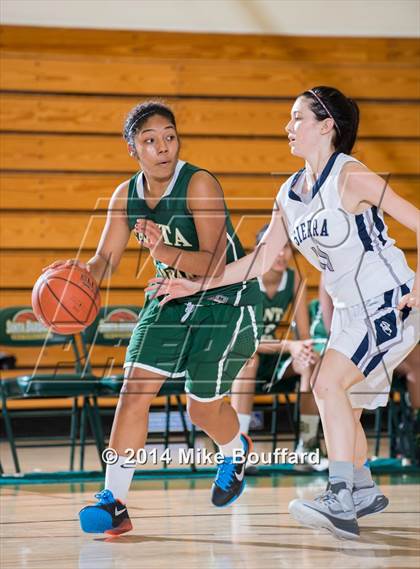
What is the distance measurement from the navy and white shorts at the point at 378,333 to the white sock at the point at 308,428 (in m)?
2.17

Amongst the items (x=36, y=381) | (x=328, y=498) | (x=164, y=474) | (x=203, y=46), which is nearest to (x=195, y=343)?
(x=328, y=498)

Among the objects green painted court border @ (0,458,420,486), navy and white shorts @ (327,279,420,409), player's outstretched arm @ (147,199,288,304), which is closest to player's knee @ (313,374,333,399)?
navy and white shorts @ (327,279,420,409)

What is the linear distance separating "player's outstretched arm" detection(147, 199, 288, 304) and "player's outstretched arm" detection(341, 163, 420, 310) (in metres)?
0.36

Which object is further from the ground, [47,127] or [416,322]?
[47,127]

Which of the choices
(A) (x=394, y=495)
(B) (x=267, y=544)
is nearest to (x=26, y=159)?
(A) (x=394, y=495)

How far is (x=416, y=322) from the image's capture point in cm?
320

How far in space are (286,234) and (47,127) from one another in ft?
14.8

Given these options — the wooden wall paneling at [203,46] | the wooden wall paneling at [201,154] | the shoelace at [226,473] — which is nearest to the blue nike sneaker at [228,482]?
the shoelace at [226,473]

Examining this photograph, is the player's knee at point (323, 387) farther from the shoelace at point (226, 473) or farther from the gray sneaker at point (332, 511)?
the shoelace at point (226, 473)

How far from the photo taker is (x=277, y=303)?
5770 millimetres

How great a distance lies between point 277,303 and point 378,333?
8.75 feet

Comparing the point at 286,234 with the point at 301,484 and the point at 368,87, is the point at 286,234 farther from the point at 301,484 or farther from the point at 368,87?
the point at 368,87

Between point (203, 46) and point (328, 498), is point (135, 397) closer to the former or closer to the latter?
point (328, 498)

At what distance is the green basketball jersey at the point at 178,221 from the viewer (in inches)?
137
